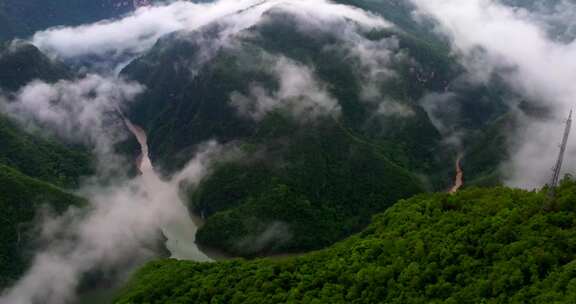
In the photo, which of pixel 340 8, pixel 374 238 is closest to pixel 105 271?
pixel 374 238

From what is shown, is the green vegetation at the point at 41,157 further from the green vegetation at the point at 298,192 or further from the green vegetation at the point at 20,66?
the green vegetation at the point at 298,192

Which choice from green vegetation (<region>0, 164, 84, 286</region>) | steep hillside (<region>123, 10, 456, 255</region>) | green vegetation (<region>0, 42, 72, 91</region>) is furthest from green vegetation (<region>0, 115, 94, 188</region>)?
green vegetation (<region>0, 42, 72, 91</region>)

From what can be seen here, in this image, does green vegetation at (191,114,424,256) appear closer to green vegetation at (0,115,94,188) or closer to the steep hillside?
the steep hillside

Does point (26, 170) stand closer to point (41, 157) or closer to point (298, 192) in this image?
point (41, 157)

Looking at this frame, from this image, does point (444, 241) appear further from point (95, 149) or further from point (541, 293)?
point (95, 149)

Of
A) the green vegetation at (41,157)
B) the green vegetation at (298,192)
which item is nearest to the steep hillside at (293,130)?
the green vegetation at (298,192)

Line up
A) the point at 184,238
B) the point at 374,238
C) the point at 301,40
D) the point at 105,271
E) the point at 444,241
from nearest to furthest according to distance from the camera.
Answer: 1. the point at 444,241
2. the point at 374,238
3. the point at 105,271
4. the point at 184,238
5. the point at 301,40
